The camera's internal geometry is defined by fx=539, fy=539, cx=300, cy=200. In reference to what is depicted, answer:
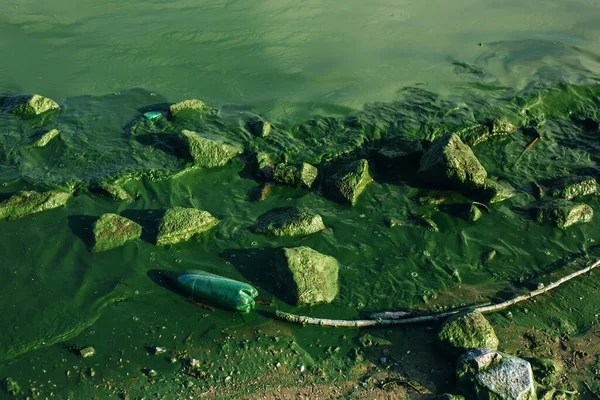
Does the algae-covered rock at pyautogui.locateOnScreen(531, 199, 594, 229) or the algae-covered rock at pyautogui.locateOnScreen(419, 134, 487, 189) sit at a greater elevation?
the algae-covered rock at pyautogui.locateOnScreen(419, 134, 487, 189)

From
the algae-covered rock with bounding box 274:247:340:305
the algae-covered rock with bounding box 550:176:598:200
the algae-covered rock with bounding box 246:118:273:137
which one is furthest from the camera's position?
the algae-covered rock with bounding box 246:118:273:137

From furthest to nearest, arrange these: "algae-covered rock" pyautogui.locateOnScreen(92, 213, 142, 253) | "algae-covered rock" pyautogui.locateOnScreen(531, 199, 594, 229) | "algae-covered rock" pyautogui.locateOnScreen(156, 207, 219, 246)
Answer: "algae-covered rock" pyautogui.locateOnScreen(531, 199, 594, 229) → "algae-covered rock" pyautogui.locateOnScreen(156, 207, 219, 246) → "algae-covered rock" pyautogui.locateOnScreen(92, 213, 142, 253)

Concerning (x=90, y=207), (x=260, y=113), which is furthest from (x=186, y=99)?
(x=90, y=207)

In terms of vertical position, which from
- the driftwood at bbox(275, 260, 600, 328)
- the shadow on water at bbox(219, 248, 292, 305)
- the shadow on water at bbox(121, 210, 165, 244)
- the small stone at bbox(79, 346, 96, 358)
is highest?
the shadow on water at bbox(121, 210, 165, 244)

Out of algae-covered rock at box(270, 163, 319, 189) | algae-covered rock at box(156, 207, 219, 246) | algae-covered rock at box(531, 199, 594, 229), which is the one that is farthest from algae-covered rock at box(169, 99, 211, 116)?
algae-covered rock at box(531, 199, 594, 229)

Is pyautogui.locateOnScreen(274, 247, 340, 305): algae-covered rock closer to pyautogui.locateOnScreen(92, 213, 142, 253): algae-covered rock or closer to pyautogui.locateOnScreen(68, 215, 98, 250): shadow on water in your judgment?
pyautogui.locateOnScreen(92, 213, 142, 253): algae-covered rock

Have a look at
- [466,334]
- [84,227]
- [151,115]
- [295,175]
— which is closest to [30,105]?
[151,115]

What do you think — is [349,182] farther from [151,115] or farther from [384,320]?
[151,115]
